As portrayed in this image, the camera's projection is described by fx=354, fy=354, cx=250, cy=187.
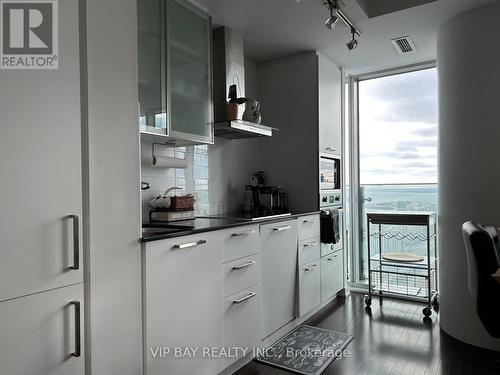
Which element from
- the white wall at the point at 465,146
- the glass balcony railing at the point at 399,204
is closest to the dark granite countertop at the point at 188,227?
the white wall at the point at 465,146

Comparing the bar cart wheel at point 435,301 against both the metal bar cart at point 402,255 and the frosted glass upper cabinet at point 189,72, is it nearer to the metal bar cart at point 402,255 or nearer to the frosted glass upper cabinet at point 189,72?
the metal bar cart at point 402,255

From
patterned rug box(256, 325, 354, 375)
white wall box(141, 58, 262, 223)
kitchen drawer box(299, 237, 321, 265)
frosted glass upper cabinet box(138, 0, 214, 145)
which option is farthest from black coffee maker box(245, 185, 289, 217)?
patterned rug box(256, 325, 354, 375)

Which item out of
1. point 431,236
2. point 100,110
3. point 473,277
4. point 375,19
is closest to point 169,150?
point 100,110

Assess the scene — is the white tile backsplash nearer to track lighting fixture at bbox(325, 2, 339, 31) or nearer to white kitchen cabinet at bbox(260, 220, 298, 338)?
white kitchen cabinet at bbox(260, 220, 298, 338)

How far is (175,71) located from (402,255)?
268 cm

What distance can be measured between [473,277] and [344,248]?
2113 millimetres

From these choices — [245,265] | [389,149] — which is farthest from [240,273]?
[389,149]

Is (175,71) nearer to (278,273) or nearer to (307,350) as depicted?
(278,273)

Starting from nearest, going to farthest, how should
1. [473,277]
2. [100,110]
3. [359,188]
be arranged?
[100,110], [473,277], [359,188]

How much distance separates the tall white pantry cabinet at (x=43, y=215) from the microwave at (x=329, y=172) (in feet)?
7.96

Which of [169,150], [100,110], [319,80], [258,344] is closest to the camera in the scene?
[100,110]

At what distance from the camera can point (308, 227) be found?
10.3 feet

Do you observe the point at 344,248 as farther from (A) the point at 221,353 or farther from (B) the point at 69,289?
(B) the point at 69,289

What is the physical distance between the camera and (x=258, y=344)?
244 centimetres
